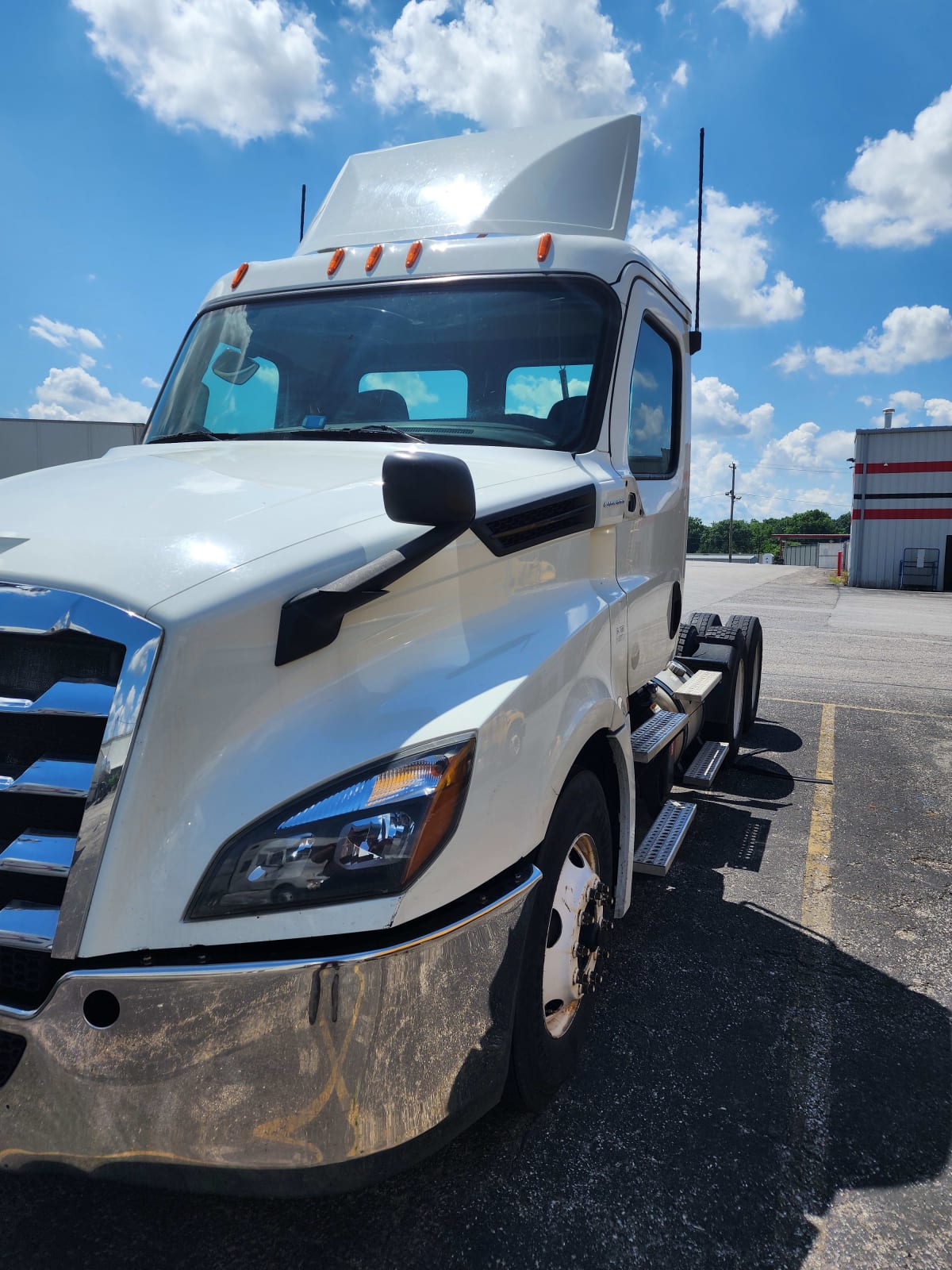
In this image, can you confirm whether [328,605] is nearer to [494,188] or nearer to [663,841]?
[663,841]

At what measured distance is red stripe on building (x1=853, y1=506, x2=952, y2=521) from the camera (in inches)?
1207

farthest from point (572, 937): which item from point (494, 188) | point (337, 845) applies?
point (494, 188)

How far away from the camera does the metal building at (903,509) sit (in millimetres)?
30453

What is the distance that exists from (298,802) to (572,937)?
1121mm

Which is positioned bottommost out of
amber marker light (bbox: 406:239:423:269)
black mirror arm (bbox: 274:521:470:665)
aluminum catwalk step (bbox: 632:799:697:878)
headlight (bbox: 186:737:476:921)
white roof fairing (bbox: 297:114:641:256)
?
aluminum catwalk step (bbox: 632:799:697:878)

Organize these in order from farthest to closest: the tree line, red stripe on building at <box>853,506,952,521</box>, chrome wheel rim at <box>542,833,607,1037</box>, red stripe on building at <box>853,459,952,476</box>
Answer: the tree line < red stripe on building at <box>853,506,952,521</box> < red stripe on building at <box>853,459,952,476</box> < chrome wheel rim at <box>542,833,607,1037</box>

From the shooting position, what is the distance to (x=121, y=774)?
5.61 feet

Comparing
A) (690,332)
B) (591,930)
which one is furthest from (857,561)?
(591,930)

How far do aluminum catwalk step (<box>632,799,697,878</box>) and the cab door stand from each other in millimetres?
683

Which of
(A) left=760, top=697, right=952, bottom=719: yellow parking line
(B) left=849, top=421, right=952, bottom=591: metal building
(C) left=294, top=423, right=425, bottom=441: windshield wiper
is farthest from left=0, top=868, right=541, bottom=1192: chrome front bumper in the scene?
(B) left=849, top=421, right=952, bottom=591: metal building

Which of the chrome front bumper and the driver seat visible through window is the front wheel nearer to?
the chrome front bumper

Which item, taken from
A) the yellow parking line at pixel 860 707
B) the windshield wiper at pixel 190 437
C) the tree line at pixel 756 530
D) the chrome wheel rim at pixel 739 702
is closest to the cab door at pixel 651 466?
the windshield wiper at pixel 190 437

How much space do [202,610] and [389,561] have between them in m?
0.43

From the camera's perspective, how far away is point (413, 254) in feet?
11.7
